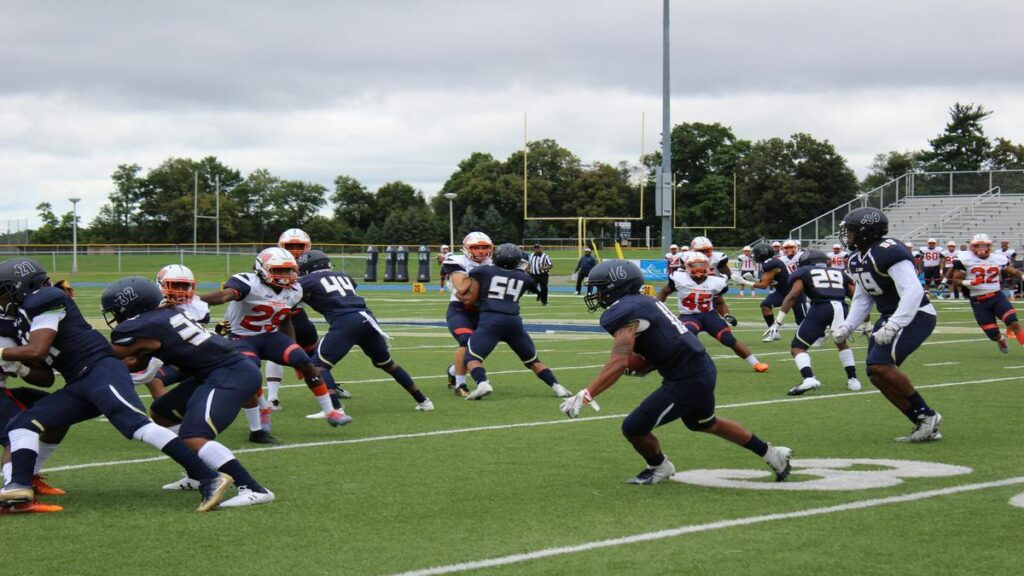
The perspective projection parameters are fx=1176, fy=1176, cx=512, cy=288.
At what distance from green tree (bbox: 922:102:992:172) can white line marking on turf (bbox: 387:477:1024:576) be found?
7930 cm

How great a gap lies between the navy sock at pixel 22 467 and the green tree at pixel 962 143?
81710 mm

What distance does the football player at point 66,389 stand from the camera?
689 cm

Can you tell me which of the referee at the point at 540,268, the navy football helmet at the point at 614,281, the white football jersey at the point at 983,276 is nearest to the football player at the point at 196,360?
the navy football helmet at the point at 614,281

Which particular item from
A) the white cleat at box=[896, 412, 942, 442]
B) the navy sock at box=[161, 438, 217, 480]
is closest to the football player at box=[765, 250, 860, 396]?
the white cleat at box=[896, 412, 942, 442]

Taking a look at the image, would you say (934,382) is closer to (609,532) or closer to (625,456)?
(625,456)

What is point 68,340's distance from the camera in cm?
708

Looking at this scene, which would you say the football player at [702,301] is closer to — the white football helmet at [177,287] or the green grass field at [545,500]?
the green grass field at [545,500]

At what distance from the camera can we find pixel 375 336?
11.7 meters

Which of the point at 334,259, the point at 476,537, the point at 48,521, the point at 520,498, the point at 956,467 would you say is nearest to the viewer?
the point at 476,537

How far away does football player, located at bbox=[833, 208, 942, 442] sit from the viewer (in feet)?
30.7

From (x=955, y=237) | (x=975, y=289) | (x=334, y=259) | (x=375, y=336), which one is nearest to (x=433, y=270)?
(x=334, y=259)

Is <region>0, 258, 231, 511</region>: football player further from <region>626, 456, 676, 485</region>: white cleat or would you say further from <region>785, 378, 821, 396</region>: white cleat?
<region>785, 378, 821, 396</region>: white cleat

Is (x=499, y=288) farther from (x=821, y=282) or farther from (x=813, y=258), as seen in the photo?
(x=813, y=258)

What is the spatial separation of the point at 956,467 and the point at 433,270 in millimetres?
51326
